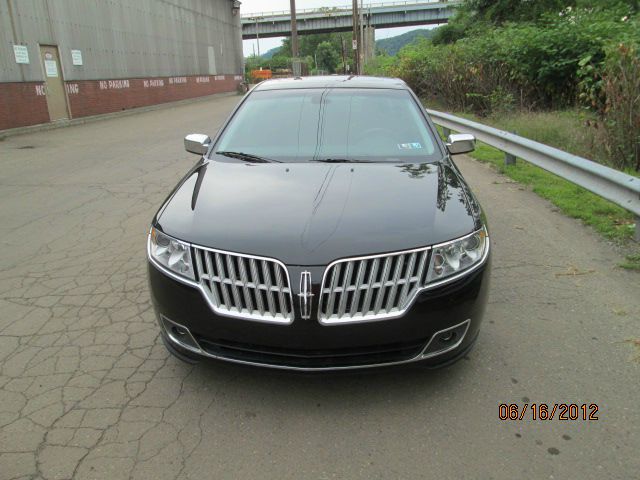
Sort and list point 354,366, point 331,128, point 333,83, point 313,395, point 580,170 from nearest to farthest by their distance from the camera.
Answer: point 354,366 → point 313,395 → point 331,128 → point 333,83 → point 580,170

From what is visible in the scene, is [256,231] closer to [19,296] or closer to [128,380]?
[128,380]

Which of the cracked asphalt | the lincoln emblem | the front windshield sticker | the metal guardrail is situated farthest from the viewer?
the metal guardrail

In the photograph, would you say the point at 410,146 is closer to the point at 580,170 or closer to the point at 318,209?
the point at 318,209

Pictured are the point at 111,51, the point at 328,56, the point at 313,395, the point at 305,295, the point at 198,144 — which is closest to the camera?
the point at 305,295

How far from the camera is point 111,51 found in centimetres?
2209

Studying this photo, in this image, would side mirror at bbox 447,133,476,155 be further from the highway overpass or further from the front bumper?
the highway overpass

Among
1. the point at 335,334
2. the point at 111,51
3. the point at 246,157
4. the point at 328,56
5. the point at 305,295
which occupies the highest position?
the point at 328,56

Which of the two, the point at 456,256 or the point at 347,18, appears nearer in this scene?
the point at 456,256

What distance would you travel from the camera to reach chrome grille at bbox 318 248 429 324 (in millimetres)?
2572

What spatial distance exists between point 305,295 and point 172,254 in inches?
31.9

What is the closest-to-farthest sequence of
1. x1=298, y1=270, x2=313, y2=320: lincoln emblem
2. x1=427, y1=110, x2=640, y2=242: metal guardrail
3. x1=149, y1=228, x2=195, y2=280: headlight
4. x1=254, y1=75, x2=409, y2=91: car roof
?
x1=298, y1=270, x2=313, y2=320: lincoln emblem → x1=149, y1=228, x2=195, y2=280: headlight → x1=254, y1=75, x2=409, y2=91: car roof → x1=427, y1=110, x2=640, y2=242: metal guardrail

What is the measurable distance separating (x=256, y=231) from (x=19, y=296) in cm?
258
